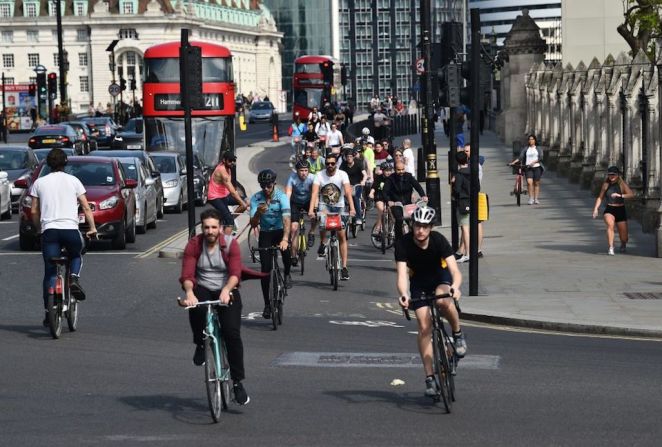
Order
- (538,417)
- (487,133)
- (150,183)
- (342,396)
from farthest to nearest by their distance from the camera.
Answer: (487,133) < (150,183) < (342,396) < (538,417)

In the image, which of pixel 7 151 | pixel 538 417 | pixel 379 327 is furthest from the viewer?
pixel 7 151

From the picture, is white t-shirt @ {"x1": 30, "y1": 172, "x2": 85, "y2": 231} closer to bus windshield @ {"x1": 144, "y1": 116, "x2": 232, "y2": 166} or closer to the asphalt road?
the asphalt road

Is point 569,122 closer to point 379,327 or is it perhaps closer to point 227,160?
point 227,160

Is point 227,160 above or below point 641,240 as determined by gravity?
above

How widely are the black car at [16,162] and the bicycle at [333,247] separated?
718 inches

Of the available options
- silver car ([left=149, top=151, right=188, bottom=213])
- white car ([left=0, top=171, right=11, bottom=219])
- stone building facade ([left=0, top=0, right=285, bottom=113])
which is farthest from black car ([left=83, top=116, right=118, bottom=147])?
stone building facade ([left=0, top=0, right=285, bottom=113])

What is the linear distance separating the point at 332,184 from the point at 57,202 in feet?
21.0

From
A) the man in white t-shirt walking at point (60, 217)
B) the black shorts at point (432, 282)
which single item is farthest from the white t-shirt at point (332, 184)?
the black shorts at point (432, 282)

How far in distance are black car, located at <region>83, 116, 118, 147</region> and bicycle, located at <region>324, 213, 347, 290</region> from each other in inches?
2158

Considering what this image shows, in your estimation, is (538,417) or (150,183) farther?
(150,183)

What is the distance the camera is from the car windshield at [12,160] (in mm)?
39625

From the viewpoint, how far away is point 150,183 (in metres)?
33.3

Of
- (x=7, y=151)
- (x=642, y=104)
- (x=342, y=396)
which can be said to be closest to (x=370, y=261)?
(x=642, y=104)

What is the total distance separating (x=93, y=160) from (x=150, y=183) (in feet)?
14.0
